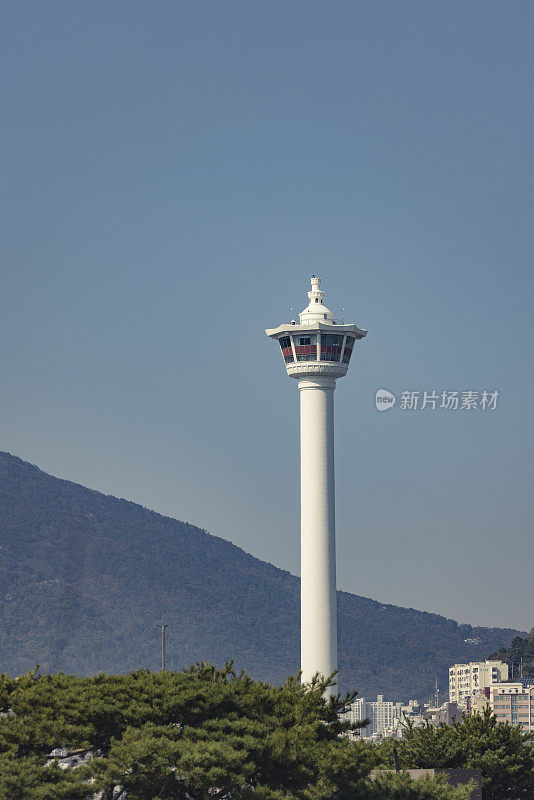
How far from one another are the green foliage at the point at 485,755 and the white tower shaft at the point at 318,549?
140 feet

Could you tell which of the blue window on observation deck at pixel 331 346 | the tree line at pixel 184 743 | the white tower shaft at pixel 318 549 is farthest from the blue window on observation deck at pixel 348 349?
the tree line at pixel 184 743

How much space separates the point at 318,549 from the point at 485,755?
48.1 metres

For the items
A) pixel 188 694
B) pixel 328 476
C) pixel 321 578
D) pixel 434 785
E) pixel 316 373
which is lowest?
pixel 434 785

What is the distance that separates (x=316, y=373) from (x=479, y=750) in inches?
2222

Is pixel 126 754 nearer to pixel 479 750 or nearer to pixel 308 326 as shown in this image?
pixel 479 750

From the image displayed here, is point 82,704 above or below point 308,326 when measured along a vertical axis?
below

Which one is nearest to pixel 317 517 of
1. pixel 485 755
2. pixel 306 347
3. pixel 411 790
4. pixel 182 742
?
pixel 306 347

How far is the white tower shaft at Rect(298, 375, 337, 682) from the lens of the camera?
13088cm

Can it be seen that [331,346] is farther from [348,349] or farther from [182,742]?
[182,742]

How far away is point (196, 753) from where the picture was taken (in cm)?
6044

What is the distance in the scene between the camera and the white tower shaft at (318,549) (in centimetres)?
13088

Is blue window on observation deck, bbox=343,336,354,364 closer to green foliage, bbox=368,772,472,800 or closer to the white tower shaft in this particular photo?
the white tower shaft

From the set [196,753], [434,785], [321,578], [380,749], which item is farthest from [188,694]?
[321,578]

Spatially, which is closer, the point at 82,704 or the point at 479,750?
the point at 82,704
